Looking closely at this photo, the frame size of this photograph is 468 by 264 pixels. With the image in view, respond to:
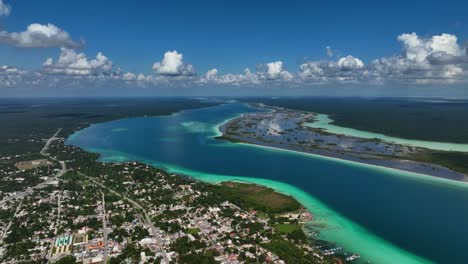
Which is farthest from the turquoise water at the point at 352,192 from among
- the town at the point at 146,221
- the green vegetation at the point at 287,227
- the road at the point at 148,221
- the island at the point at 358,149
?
the road at the point at 148,221

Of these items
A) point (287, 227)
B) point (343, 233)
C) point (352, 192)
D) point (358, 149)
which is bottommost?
point (343, 233)

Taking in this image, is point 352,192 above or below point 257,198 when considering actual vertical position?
below

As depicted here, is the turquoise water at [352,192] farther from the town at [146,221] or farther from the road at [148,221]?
the road at [148,221]

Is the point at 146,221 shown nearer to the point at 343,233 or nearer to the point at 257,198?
the point at 257,198

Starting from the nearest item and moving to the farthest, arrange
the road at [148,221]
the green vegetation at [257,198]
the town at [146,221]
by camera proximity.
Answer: the town at [146,221] → the road at [148,221] → the green vegetation at [257,198]

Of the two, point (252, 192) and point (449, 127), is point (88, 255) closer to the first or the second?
point (252, 192)

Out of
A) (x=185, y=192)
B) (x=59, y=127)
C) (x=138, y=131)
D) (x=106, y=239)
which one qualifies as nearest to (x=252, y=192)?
(x=185, y=192)

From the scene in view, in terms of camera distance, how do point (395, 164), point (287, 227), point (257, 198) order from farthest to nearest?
point (395, 164)
point (257, 198)
point (287, 227)

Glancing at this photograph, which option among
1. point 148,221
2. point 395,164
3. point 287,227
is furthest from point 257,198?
point 395,164
